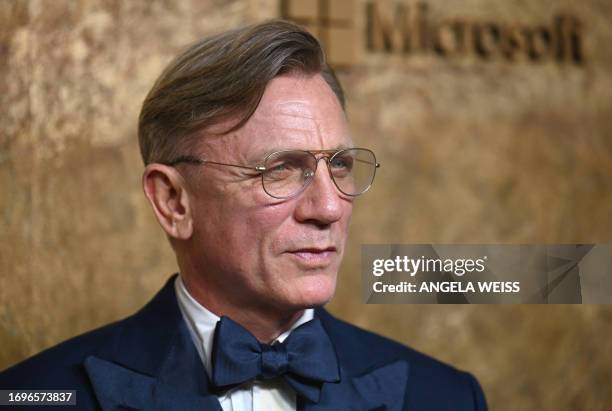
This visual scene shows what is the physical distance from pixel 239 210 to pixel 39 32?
1.13 m

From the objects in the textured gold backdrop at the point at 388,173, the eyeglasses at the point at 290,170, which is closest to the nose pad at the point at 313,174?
the eyeglasses at the point at 290,170

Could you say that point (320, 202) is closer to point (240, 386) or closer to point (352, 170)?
point (352, 170)

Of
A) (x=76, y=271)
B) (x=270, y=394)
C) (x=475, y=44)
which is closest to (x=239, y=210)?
(x=270, y=394)

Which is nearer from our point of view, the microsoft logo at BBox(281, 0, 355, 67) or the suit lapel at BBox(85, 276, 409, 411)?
the suit lapel at BBox(85, 276, 409, 411)

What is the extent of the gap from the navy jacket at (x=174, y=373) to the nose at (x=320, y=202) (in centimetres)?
36

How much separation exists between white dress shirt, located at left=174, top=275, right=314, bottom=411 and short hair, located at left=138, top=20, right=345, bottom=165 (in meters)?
0.34

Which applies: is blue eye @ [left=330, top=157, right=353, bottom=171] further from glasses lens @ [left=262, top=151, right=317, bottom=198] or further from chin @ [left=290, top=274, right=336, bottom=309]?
chin @ [left=290, top=274, right=336, bottom=309]

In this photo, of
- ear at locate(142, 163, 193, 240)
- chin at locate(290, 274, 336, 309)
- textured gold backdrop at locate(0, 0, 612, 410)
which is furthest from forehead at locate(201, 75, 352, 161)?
textured gold backdrop at locate(0, 0, 612, 410)

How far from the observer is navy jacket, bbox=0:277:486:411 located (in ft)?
6.40

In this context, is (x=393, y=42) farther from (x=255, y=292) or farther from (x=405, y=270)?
(x=255, y=292)

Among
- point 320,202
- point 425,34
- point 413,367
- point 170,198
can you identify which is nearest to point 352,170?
point 320,202

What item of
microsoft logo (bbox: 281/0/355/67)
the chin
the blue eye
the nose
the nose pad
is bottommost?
the chin

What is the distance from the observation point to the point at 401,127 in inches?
127

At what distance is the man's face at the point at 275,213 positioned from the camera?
1.89 m
